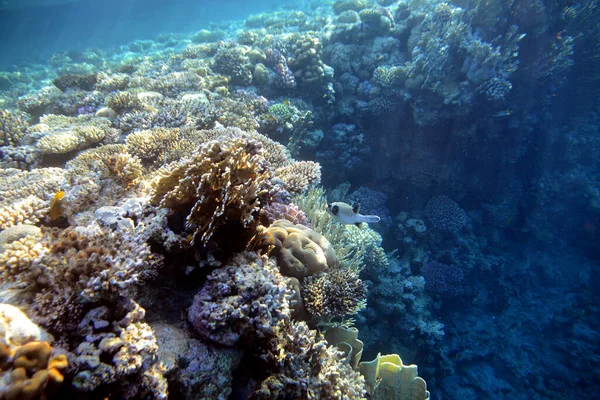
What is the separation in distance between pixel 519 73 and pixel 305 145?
9653mm

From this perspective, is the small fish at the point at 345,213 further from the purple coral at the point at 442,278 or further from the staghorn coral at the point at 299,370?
the purple coral at the point at 442,278

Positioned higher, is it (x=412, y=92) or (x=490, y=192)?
(x=412, y=92)

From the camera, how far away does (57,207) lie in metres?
3.29

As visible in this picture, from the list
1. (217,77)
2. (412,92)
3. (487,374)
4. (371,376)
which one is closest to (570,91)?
(412,92)

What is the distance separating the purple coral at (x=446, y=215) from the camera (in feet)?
37.6

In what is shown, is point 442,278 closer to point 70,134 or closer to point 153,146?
point 153,146

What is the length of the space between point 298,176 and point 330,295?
181 cm

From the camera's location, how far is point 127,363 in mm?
1693

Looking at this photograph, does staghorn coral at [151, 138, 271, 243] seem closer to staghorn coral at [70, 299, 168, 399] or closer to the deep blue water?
staghorn coral at [70, 299, 168, 399]

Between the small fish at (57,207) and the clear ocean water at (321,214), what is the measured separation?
0.9 inches

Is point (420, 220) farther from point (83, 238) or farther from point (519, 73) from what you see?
point (83, 238)

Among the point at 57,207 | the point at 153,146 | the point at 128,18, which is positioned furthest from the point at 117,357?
the point at 128,18

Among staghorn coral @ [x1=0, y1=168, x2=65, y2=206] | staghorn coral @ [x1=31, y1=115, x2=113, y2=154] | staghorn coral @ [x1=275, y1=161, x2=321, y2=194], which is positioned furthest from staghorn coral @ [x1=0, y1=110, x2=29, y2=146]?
staghorn coral @ [x1=275, y1=161, x2=321, y2=194]

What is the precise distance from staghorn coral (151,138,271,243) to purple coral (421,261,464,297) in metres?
9.81
